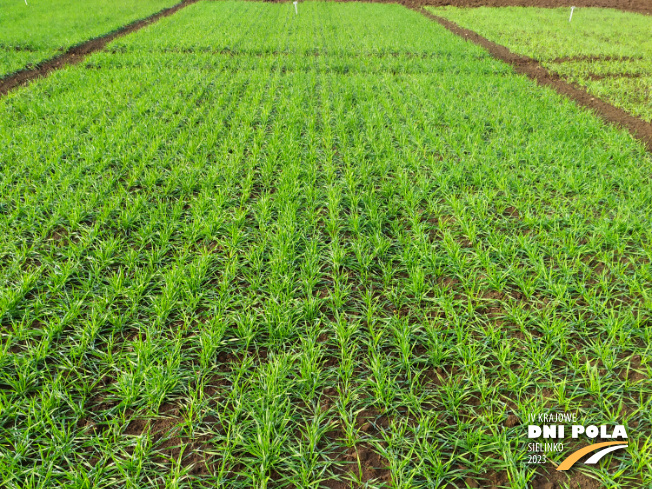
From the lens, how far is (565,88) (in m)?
8.52

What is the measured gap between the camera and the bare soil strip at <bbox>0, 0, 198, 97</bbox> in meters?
8.08

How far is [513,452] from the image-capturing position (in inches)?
85.3

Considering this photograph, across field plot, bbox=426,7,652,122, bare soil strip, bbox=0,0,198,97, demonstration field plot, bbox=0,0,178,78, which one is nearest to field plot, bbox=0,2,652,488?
bare soil strip, bbox=0,0,198,97

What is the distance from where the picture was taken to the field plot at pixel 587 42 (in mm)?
8359

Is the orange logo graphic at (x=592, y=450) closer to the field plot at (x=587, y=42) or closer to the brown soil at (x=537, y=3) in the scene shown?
the field plot at (x=587, y=42)

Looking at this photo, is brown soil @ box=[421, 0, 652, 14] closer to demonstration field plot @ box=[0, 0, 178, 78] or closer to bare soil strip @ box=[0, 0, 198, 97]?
demonstration field plot @ box=[0, 0, 178, 78]

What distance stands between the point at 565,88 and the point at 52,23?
14.9m

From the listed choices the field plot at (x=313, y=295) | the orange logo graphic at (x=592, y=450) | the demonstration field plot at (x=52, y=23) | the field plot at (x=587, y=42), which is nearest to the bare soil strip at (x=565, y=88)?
the field plot at (x=587, y=42)

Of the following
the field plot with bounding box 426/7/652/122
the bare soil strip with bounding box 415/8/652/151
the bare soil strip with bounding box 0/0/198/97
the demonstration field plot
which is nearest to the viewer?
the bare soil strip with bounding box 415/8/652/151

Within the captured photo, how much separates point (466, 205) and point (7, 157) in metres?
5.53

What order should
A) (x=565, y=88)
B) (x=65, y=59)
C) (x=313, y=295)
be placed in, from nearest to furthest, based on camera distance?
(x=313, y=295) → (x=565, y=88) → (x=65, y=59)

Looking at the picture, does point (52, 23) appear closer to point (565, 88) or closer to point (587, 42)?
point (565, 88)

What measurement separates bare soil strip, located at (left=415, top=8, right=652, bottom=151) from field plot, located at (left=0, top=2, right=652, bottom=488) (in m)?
0.67

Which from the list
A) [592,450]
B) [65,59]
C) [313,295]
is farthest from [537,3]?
[592,450]
